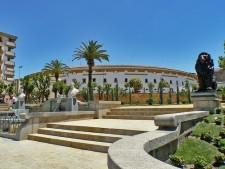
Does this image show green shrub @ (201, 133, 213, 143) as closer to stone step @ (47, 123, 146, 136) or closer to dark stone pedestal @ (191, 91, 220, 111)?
stone step @ (47, 123, 146, 136)

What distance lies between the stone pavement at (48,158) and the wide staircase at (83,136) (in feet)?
0.92

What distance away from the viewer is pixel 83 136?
9.07m

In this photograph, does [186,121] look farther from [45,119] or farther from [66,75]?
[66,75]

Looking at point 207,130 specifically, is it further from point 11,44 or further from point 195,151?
point 11,44

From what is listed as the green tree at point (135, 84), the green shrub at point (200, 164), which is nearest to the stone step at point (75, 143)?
the green shrub at point (200, 164)

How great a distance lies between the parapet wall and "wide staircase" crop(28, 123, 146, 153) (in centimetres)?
145


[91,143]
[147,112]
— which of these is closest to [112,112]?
[147,112]

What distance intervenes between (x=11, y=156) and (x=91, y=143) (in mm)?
2384

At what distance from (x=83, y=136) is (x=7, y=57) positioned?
7516cm

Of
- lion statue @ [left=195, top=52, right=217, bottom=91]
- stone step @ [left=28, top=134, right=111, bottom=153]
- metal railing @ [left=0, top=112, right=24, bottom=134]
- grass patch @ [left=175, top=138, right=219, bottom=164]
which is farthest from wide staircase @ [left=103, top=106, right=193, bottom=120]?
grass patch @ [left=175, top=138, right=219, bottom=164]

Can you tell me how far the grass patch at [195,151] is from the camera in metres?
6.19

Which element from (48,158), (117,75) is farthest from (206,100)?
(117,75)

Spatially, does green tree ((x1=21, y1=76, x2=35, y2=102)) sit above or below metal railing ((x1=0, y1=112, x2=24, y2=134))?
above

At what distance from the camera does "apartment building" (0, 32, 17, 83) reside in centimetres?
7412
